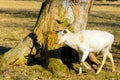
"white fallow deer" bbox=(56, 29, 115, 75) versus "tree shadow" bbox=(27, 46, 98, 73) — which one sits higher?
"white fallow deer" bbox=(56, 29, 115, 75)

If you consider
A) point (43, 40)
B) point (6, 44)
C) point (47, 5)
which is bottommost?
point (6, 44)

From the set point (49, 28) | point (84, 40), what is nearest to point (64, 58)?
point (49, 28)

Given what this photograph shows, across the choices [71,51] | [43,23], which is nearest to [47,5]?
[43,23]

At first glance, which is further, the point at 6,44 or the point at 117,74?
the point at 6,44

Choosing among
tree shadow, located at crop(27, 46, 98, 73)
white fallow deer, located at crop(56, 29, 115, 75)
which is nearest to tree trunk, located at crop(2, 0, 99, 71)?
tree shadow, located at crop(27, 46, 98, 73)

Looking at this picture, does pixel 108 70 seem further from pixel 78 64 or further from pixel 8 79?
pixel 8 79

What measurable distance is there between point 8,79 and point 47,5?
2135 mm

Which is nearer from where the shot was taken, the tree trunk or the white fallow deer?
the white fallow deer

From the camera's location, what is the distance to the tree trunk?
31.4 feet

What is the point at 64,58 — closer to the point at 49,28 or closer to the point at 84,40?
the point at 49,28

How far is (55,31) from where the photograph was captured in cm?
947

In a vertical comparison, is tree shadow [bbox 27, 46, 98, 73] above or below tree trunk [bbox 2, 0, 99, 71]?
below

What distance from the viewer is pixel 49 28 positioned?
961 cm

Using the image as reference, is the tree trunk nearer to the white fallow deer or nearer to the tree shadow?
the tree shadow
